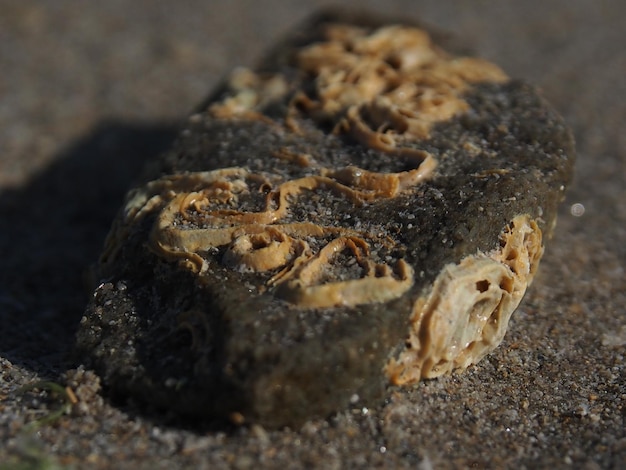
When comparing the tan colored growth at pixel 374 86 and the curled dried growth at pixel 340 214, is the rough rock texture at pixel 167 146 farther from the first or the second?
the tan colored growth at pixel 374 86

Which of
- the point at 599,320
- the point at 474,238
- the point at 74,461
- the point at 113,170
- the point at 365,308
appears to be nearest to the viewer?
the point at 74,461

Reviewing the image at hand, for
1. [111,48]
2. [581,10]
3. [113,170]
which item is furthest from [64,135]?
[581,10]

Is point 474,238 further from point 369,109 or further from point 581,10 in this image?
point 581,10

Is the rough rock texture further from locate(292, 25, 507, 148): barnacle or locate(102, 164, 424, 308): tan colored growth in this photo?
locate(292, 25, 507, 148): barnacle

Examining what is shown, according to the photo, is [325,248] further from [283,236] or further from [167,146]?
[167,146]

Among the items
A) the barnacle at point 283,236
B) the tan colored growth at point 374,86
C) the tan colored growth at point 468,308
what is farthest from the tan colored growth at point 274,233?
the tan colored growth at point 374,86

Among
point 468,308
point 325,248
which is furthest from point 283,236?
point 468,308
